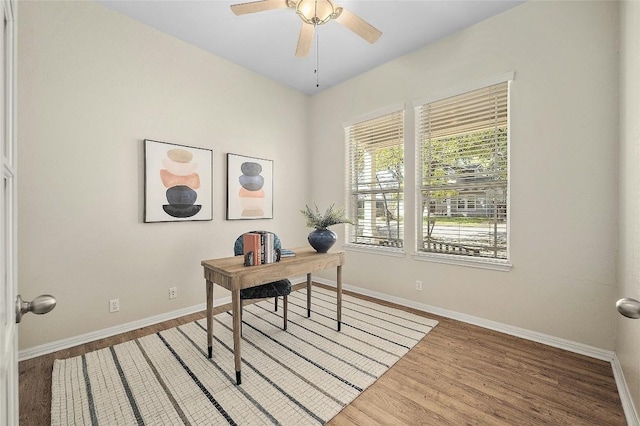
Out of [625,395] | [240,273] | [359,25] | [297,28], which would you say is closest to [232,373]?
[240,273]

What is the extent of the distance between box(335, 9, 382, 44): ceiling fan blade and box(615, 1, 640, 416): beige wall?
148 cm

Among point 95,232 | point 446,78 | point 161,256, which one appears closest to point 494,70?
point 446,78

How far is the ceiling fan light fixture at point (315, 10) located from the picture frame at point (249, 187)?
1869 millimetres

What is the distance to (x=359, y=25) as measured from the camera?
2.13m

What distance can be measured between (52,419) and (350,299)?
2744 mm

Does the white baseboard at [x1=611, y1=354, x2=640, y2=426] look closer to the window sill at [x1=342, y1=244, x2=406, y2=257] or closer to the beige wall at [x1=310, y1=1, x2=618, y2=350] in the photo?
the beige wall at [x1=310, y1=1, x2=618, y2=350]

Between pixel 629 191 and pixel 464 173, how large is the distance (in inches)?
50.6

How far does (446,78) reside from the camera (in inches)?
119

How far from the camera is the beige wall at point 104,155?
2258mm

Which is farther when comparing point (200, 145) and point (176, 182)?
point (200, 145)

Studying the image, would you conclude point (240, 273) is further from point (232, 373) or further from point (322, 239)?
point (322, 239)

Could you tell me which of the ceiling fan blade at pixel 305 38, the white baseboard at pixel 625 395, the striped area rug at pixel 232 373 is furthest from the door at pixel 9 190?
the white baseboard at pixel 625 395

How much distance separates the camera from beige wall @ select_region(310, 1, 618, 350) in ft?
7.14

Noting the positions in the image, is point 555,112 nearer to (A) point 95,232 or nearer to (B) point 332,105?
(B) point 332,105
